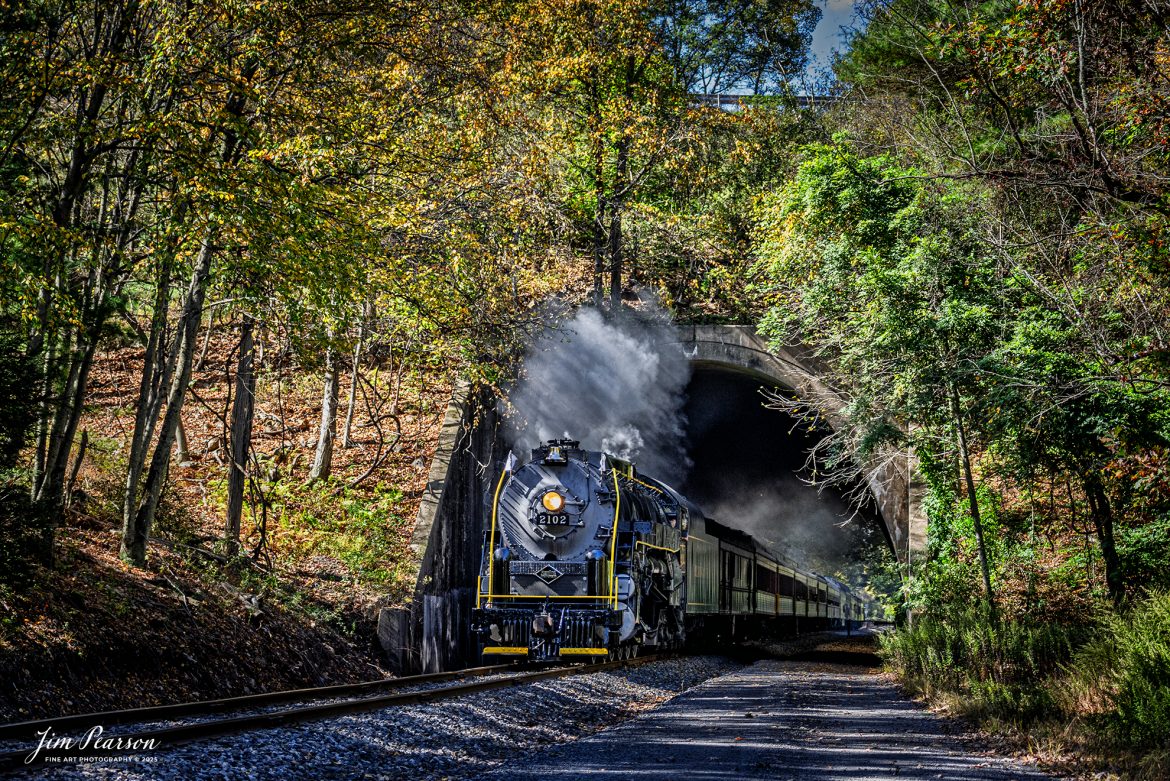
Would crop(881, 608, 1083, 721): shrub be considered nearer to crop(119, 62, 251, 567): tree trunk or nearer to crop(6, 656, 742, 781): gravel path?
crop(6, 656, 742, 781): gravel path

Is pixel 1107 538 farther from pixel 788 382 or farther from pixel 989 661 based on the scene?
pixel 788 382

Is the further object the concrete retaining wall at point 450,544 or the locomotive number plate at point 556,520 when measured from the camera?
the concrete retaining wall at point 450,544

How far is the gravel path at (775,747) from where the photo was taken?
7.17 m

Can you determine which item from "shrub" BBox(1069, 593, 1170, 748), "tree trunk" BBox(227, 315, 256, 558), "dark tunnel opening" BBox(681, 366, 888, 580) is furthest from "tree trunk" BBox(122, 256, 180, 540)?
"dark tunnel opening" BBox(681, 366, 888, 580)

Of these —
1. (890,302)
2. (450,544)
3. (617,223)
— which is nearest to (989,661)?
(890,302)

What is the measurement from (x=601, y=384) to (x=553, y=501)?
718 cm

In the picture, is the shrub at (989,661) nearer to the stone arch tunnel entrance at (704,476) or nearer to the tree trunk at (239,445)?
the stone arch tunnel entrance at (704,476)

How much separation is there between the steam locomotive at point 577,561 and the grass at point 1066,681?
4.68 meters

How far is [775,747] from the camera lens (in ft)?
27.7

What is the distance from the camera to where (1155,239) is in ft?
33.5

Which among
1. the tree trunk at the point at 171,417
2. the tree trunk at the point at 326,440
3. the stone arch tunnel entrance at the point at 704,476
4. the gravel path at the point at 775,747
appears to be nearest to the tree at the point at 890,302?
the stone arch tunnel entrance at the point at 704,476

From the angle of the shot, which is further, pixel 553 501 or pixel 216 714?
pixel 553 501

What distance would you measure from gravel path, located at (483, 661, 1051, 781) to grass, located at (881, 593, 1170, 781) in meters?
0.58

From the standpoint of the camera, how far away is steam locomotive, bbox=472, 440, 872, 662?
53.8 feet
